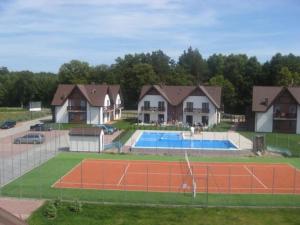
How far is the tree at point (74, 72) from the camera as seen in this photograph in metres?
93.5

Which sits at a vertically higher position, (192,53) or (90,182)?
(192,53)

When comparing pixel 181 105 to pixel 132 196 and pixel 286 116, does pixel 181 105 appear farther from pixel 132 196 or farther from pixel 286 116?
pixel 132 196

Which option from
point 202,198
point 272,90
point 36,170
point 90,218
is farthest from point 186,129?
point 90,218

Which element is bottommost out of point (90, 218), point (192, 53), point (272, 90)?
point (90, 218)

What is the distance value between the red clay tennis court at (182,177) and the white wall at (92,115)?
28.0 m

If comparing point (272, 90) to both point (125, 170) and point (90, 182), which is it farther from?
point (90, 182)

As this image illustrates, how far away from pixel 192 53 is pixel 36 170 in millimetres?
93366

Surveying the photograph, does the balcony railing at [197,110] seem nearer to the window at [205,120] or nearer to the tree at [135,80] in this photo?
the window at [205,120]

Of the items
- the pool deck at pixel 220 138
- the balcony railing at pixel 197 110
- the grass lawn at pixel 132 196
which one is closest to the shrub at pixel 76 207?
the grass lawn at pixel 132 196

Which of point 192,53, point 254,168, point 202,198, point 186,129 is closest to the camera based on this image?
point 202,198

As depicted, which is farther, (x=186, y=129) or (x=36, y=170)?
(x=186, y=129)

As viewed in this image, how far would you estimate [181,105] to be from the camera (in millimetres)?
65750

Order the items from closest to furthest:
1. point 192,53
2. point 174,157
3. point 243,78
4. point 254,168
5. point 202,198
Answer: point 202,198
point 254,168
point 174,157
point 243,78
point 192,53

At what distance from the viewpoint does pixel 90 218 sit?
21.6 metres
